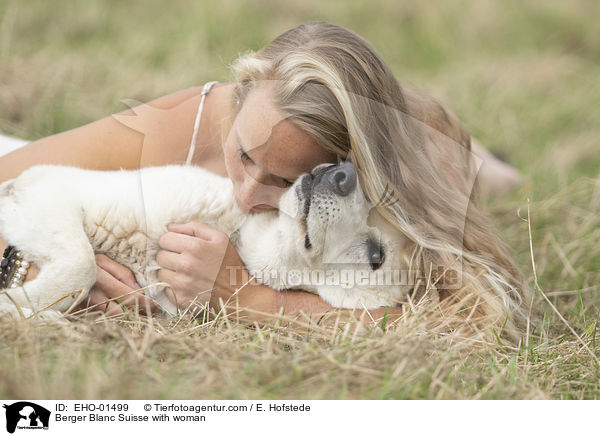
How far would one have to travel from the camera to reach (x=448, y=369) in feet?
7.47

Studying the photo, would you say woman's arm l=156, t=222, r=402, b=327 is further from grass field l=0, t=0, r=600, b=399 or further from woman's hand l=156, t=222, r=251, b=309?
grass field l=0, t=0, r=600, b=399

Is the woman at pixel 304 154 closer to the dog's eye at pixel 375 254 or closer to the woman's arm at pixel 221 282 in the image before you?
the woman's arm at pixel 221 282

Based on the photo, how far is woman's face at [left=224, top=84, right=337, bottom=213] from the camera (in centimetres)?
241

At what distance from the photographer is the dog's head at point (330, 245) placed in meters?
2.47

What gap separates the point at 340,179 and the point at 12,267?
1460 millimetres

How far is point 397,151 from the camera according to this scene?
8.59ft

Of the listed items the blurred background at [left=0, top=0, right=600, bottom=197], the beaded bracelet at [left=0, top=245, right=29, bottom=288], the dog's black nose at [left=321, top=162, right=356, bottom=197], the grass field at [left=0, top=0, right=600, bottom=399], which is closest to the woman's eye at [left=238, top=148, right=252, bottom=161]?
the dog's black nose at [left=321, top=162, right=356, bottom=197]

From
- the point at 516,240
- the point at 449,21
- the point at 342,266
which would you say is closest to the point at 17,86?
the point at 342,266

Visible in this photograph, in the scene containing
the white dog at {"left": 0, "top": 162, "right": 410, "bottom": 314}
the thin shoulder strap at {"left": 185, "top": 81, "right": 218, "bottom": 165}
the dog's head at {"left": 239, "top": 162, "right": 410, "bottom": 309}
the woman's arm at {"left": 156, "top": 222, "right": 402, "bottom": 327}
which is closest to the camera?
the white dog at {"left": 0, "top": 162, "right": 410, "bottom": 314}
